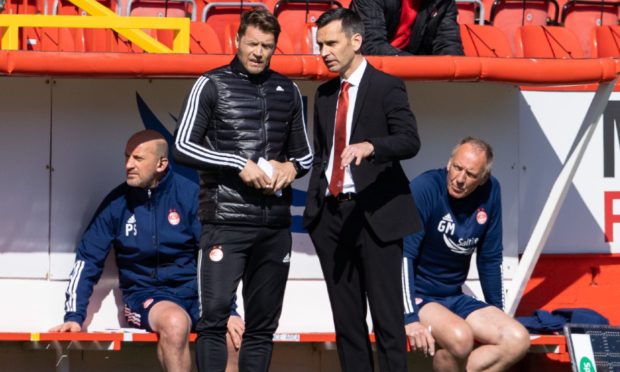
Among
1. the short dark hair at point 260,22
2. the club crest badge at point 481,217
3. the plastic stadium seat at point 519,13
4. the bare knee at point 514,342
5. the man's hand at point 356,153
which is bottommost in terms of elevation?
the bare knee at point 514,342

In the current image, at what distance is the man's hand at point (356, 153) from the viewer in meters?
4.18

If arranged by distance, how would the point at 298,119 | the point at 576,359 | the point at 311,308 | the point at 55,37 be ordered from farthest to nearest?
the point at 55,37 < the point at 311,308 < the point at 576,359 < the point at 298,119

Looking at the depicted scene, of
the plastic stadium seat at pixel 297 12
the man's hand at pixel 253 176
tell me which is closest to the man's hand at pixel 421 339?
the man's hand at pixel 253 176

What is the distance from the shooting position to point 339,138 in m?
4.59

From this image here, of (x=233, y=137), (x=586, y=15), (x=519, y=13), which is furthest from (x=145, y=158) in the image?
(x=586, y=15)

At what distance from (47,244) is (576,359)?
2.55 metres

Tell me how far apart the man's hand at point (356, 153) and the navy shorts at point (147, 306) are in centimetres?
152

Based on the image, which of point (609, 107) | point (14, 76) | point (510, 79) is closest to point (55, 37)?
point (14, 76)

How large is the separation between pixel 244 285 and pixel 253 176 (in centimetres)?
47

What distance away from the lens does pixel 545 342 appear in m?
5.58

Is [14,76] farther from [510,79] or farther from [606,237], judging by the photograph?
[606,237]

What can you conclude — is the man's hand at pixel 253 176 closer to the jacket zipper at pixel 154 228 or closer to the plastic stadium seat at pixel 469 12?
the jacket zipper at pixel 154 228

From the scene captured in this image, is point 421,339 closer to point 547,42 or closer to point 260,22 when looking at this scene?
point 260,22

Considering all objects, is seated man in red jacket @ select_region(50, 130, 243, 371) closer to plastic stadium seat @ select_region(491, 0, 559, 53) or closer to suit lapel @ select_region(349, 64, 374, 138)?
suit lapel @ select_region(349, 64, 374, 138)
